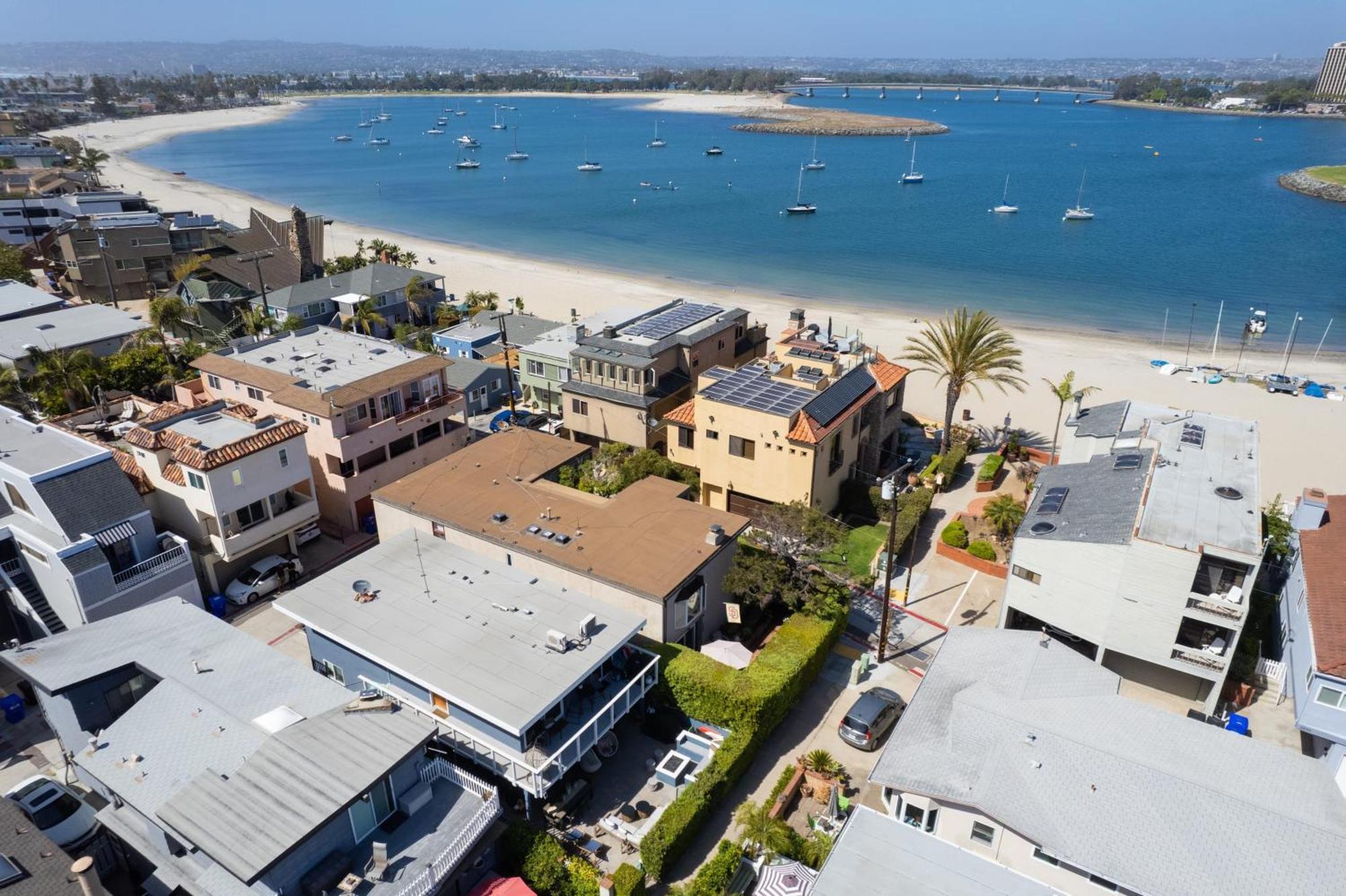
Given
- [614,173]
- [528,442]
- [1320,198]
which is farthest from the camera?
[614,173]

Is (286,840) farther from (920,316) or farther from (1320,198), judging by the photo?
(1320,198)

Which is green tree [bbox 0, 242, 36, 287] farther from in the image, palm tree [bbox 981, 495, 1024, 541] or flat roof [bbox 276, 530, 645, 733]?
palm tree [bbox 981, 495, 1024, 541]

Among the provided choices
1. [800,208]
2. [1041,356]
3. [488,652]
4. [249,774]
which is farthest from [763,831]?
[800,208]

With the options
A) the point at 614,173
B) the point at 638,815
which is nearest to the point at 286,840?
the point at 638,815

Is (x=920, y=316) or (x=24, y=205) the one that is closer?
(x=920, y=316)

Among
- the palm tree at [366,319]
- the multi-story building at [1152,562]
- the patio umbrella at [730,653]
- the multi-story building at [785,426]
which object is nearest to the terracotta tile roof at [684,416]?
the multi-story building at [785,426]

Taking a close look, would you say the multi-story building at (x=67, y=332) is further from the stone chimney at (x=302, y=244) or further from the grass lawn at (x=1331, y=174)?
the grass lawn at (x=1331, y=174)
